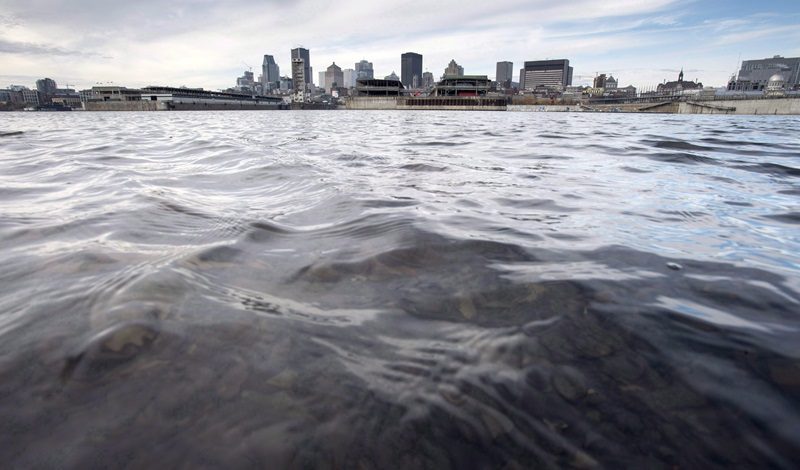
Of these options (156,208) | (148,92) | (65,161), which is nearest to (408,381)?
(156,208)

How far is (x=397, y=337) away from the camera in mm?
1816

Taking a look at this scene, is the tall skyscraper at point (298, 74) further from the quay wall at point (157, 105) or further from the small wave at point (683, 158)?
the small wave at point (683, 158)

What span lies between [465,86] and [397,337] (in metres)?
106

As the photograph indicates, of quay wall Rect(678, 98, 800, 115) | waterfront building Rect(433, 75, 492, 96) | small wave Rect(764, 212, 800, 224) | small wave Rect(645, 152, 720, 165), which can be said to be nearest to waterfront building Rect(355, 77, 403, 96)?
waterfront building Rect(433, 75, 492, 96)

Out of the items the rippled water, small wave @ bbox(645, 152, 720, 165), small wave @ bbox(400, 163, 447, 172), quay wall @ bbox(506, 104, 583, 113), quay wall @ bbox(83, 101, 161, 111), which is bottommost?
the rippled water

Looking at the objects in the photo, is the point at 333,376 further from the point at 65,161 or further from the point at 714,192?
the point at 65,161

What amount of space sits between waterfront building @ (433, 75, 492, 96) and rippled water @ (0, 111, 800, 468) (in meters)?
102

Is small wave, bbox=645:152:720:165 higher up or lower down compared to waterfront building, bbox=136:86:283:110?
lower down

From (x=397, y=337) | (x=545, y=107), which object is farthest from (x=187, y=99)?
(x=397, y=337)

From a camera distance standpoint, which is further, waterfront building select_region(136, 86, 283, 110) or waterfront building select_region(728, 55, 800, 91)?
waterfront building select_region(728, 55, 800, 91)

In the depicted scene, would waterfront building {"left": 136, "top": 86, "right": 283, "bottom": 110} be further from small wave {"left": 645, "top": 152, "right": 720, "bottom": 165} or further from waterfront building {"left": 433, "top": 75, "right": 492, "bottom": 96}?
small wave {"left": 645, "top": 152, "right": 720, "bottom": 165}

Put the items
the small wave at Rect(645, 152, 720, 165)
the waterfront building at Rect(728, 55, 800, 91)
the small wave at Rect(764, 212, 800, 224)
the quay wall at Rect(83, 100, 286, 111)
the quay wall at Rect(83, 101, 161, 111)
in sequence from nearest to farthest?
the small wave at Rect(764, 212, 800, 224) < the small wave at Rect(645, 152, 720, 165) < the quay wall at Rect(83, 100, 286, 111) < the quay wall at Rect(83, 101, 161, 111) < the waterfront building at Rect(728, 55, 800, 91)

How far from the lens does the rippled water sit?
124cm

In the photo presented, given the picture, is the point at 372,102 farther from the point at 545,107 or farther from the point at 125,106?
the point at 125,106
